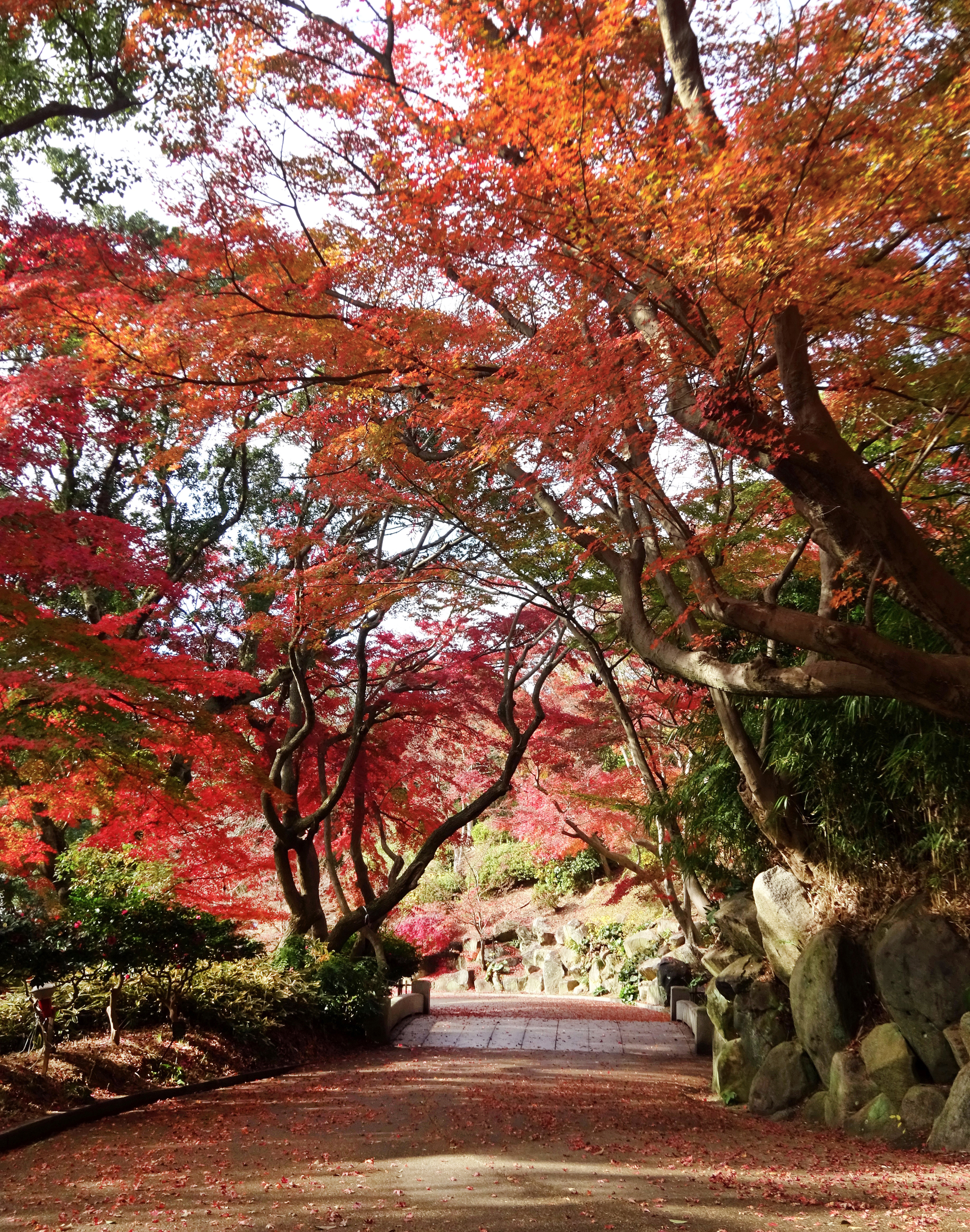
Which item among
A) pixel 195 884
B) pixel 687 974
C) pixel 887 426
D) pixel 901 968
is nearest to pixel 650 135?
pixel 887 426

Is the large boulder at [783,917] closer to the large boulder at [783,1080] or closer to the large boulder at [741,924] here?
the large boulder at [741,924]

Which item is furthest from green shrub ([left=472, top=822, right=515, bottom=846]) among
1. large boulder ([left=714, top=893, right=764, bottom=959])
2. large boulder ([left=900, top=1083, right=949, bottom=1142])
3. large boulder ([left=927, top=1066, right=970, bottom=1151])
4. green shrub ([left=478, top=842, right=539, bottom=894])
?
large boulder ([left=927, top=1066, right=970, bottom=1151])

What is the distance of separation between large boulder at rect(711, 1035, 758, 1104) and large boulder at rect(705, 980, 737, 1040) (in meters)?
0.16

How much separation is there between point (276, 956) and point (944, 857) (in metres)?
8.02

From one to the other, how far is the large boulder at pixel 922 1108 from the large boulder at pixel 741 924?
2436 millimetres

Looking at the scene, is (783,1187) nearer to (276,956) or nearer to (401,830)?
(276,956)

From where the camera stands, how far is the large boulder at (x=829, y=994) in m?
6.75

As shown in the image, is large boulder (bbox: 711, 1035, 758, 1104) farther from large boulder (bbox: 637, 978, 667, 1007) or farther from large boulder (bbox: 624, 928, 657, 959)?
large boulder (bbox: 624, 928, 657, 959)

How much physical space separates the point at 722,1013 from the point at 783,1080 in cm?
130

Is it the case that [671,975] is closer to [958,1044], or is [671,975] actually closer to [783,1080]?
[783,1080]

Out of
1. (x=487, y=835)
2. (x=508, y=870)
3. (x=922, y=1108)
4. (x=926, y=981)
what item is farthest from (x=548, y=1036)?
(x=487, y=835)

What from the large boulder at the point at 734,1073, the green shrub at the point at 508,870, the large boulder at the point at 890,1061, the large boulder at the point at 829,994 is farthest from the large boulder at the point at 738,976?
the green shrub at the point at 508,870

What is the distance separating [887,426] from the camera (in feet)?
19.2

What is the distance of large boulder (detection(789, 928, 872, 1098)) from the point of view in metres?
6.75
